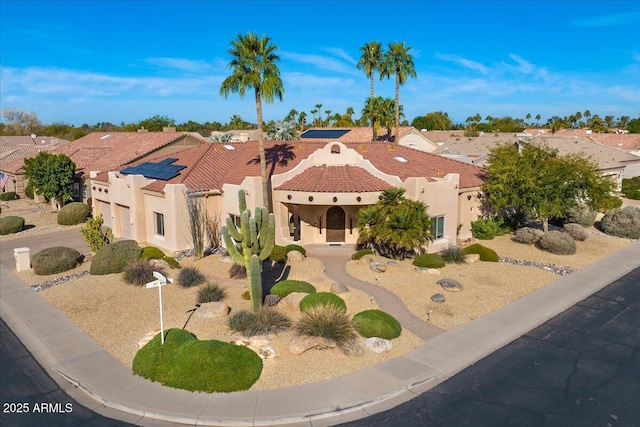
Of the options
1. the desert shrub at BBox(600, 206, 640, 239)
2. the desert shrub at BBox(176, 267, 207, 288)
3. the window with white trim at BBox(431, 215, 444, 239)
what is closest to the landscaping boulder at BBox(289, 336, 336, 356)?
the desert shrub at BBox(176, 267, 207, 288)

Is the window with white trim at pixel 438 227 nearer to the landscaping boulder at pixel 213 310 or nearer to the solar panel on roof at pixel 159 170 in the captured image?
the landscaping boulder at pixel 213 310

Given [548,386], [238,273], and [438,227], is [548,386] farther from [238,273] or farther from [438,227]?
[438,227]

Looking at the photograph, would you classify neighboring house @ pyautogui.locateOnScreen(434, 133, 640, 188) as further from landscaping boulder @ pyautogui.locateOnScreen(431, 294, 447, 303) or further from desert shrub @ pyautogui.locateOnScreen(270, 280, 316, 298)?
desert shrub @ pyautogui.locateOnScreen(270, 280, 316, 298)

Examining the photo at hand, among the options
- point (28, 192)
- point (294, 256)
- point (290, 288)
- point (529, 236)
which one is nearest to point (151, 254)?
point (294, 256)

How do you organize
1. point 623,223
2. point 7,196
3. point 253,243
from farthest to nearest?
point 7,196
point 623,223
point 253,243

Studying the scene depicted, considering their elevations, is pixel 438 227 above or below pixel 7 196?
above

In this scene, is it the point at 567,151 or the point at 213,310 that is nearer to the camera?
the point at 213,310
